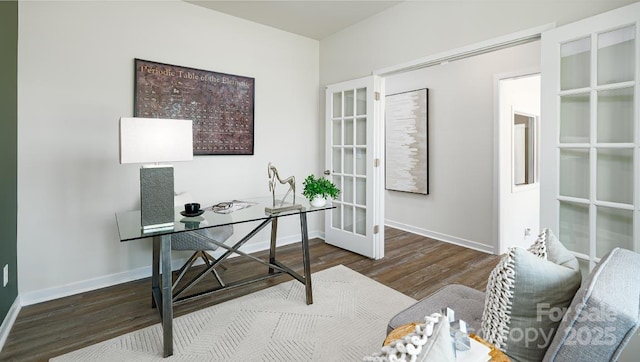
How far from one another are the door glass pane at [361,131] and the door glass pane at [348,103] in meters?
0.17

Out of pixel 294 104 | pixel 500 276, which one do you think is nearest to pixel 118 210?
pixel 294 104

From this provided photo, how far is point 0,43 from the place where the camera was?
6.89ft

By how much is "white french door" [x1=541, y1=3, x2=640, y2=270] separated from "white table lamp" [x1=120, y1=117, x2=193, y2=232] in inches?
98.4

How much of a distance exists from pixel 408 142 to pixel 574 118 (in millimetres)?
2702

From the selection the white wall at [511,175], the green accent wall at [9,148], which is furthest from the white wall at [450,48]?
the green accent wall at [9,148]

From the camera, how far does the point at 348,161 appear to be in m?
3.87

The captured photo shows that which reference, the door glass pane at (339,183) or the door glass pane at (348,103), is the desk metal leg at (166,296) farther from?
the door glass pane at (348,103)

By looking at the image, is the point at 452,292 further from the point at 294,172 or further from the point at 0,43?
the point at 0,43

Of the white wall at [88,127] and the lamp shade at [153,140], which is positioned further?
the white wall at [88,127]

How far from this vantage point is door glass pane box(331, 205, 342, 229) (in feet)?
13.1

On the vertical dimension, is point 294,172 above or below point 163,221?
above

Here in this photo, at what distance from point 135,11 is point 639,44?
374 cm

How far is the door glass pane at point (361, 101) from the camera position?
3598mm

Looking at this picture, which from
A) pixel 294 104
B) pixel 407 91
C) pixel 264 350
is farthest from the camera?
pixel 407 91
